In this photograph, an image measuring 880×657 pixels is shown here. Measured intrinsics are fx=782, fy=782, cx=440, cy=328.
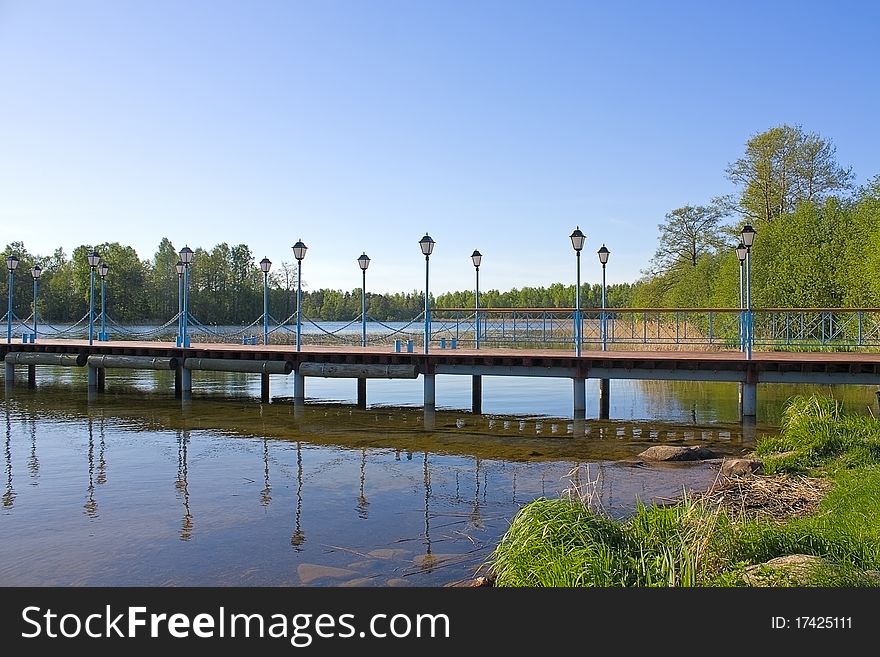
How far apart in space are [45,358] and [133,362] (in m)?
4.52

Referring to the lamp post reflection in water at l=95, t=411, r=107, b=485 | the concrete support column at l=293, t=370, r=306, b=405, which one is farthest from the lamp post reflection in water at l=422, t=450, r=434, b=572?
the concrete support column at l=293, t=370, r=306, b=405

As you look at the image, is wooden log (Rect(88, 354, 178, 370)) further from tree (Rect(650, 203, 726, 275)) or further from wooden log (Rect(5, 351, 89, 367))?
tree (Rect(650, 203, 726, 275))

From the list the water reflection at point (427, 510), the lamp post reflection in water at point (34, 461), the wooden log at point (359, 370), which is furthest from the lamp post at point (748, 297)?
the lamp post reflection in water at point (34, 461)

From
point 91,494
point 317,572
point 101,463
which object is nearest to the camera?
point 317,572

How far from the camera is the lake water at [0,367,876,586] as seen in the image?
862 centimetres

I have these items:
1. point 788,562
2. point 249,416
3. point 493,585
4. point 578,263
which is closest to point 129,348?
point 249,416

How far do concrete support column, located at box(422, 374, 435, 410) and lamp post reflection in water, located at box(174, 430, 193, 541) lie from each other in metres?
6.66

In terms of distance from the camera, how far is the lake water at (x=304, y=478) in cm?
862

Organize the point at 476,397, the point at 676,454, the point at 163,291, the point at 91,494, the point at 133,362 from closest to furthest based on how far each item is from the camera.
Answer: the point at 91,494 < the point at 676,454 < the point at 476,397 < the point at 133,362 < the point at 163,291

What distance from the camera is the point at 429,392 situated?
2214 cm

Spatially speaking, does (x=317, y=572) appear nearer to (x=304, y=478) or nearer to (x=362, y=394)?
(x=304, y=478)

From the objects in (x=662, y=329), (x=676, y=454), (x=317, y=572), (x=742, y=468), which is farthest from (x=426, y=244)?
(x=662, y=329)
